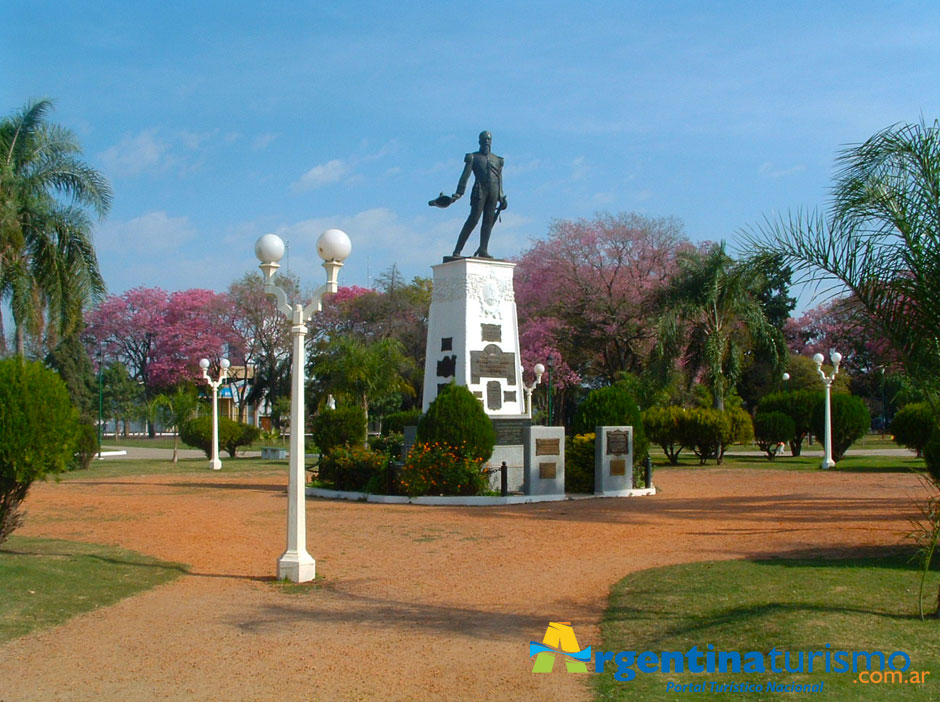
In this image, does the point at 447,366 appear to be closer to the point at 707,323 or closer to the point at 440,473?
the point at 440,473

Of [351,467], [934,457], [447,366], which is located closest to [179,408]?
[351,467]

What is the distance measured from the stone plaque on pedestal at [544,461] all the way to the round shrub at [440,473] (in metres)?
0.88

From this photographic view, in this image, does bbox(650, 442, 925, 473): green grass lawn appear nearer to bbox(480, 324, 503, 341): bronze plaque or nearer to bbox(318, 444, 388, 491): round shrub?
bbox(480, 324, 503, 341): bronze plaque

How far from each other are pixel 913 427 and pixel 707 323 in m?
→ 9.20

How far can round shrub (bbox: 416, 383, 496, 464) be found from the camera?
51.8 ft

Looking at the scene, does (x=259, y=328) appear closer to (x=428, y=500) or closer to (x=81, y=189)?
(x=81, y=189)

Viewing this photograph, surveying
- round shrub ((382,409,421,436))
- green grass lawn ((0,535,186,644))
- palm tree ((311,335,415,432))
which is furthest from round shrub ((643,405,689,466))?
green grass lawn ((0,535,186,644))

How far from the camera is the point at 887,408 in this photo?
176 feet

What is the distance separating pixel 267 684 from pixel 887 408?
179 feet

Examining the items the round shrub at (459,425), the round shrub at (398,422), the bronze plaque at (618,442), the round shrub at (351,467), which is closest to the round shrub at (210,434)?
the round shrub at (398,422)

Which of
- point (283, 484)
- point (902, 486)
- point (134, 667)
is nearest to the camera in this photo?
point (134, 667)

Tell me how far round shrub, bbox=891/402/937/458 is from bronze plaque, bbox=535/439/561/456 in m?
11.4

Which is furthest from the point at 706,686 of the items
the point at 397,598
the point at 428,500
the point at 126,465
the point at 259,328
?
the point at 259,328

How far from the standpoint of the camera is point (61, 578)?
844 cm
